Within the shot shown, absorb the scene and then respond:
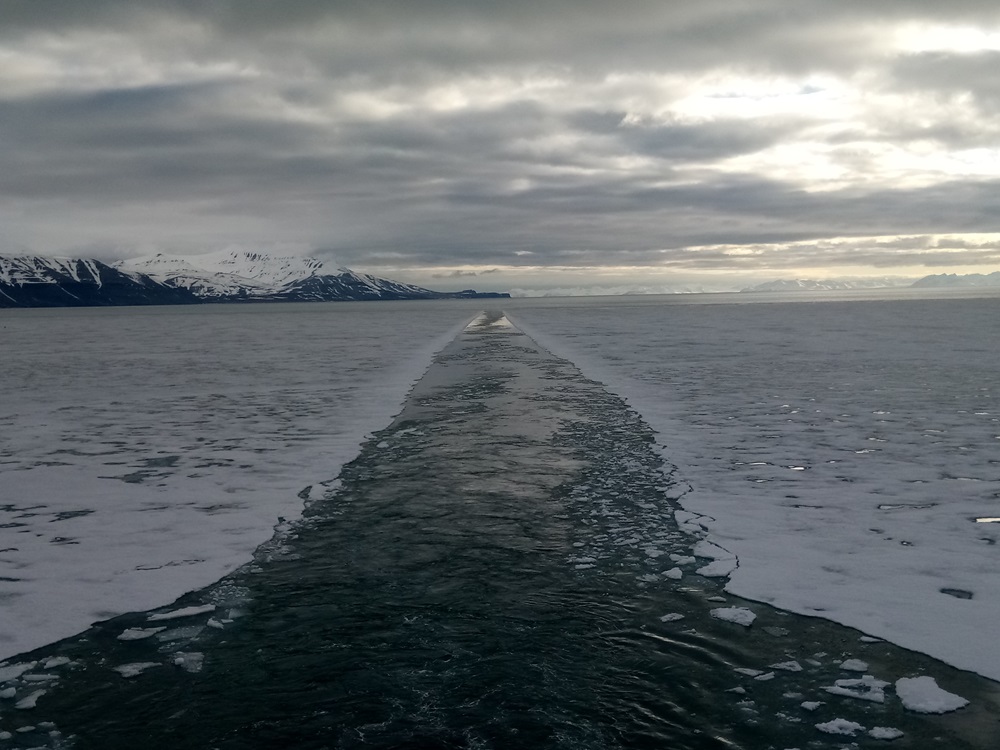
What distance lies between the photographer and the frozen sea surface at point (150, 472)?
281 inches

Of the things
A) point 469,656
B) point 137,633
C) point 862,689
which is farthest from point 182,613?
point 862,689

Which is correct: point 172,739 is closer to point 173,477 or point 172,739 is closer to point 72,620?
point 72,620

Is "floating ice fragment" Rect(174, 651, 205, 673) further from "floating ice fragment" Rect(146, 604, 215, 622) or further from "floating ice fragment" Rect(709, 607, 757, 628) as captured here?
"floating ice fragment" Rect(709, 607, 757, 628)

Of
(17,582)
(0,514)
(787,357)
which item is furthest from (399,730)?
(787,357)

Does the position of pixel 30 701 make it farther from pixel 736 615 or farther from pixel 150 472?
pixel 150 472

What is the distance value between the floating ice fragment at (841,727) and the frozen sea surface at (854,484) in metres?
1.28

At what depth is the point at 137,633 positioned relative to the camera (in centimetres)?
611

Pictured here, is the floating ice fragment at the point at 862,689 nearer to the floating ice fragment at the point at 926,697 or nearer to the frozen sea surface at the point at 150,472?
the floating ice fragment at the point at 926,697

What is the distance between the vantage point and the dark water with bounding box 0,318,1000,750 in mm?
4609

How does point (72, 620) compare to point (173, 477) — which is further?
point (173, 477)

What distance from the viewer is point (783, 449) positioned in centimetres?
1246

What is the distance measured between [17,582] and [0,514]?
2763 millimetres

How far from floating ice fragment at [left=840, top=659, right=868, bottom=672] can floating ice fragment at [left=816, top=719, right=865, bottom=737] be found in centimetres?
74

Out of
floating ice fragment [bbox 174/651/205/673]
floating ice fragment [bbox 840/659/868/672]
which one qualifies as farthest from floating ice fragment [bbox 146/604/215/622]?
floating ice fragment [bbox 840/659/868/672]
